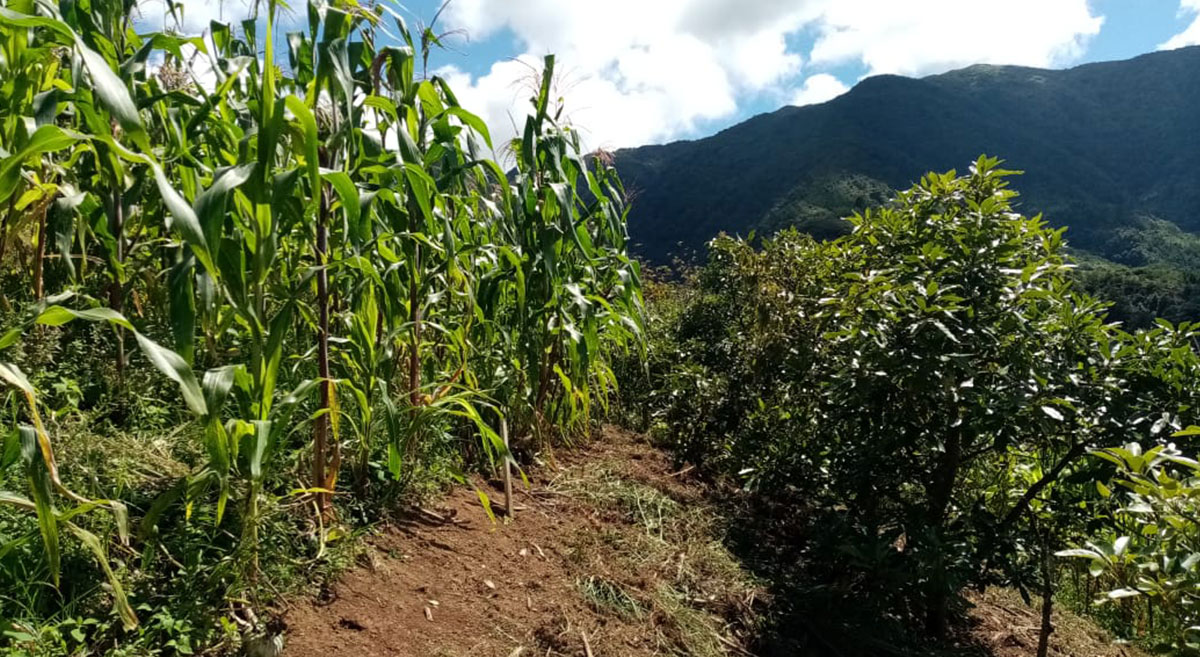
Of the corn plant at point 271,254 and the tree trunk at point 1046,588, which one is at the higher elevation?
the corn plant at point 271,254

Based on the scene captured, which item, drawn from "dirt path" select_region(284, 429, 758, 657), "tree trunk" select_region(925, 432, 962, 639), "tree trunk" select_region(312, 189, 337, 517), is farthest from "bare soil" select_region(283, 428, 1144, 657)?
"tree trunk" select_region(312, 189, 337, 517)

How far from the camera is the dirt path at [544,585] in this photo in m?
1.64

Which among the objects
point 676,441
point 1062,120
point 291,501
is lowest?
point 676,441

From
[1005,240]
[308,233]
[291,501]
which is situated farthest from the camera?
[1005,240]

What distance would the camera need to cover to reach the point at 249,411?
135 centimetres

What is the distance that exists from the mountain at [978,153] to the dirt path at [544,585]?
5849 centimetres

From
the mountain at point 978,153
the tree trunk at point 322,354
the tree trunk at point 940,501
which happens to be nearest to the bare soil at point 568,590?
the tree trunk at point 940,501

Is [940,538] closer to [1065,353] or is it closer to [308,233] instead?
[1065,353]

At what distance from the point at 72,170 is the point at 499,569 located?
1.81 meters

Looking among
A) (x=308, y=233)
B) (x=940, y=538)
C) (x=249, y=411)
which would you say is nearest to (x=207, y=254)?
(x=249, y=411)

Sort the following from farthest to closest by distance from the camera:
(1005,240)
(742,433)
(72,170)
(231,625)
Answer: (742,433) → (1005,240) → (72,170) → (231,625)

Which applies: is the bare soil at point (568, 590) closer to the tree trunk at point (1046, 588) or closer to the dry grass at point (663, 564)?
the dry grass at point (663, 564)

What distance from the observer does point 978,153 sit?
322ft

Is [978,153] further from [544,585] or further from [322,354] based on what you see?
[322,354]
